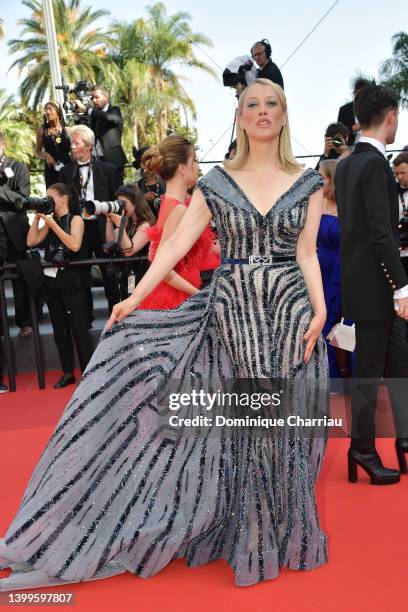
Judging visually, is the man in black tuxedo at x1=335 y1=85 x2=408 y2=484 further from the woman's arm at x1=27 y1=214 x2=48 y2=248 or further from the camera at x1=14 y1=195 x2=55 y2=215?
the woman's arm at x1=27 y1=214 x2=48 y2=248

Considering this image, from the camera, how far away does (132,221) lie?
20.7 ft

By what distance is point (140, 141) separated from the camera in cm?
2897

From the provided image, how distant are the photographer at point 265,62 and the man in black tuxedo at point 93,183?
64.4 inches

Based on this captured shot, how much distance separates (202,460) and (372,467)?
1.14 metres

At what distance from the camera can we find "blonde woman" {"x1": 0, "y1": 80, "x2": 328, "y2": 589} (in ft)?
9.08

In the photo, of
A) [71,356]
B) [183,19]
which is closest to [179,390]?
[71,356]

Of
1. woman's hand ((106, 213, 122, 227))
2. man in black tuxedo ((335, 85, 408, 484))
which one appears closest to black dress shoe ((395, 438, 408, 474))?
man in black tuxedo ((335, 85, 408, 484))

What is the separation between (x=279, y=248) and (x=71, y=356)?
4.00 m

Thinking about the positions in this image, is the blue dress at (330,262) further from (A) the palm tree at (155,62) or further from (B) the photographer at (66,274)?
(A) the palm tree at (155,62)

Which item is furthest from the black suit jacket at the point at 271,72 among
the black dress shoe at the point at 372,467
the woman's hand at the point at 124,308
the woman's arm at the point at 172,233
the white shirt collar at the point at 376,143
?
the woman's hand at the point at 124,308

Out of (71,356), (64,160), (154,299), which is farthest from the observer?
(64,160)

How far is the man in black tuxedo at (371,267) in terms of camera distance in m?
3.38

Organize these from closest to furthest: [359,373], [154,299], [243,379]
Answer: [243,379]
[359,373]
[154,299]

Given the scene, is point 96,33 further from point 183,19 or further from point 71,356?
point 71,356
